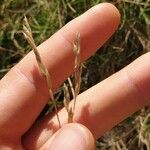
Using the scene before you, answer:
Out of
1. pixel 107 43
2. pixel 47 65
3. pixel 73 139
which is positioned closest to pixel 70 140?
pixel 73 139

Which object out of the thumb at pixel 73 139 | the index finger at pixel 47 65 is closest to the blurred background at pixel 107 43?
the index finger at pixel 47 65

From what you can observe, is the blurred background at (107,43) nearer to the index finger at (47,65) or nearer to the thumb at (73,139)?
the index finger at (47,65)

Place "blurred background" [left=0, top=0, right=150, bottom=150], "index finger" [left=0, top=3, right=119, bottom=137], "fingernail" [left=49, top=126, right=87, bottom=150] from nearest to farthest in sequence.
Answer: "fingernail" [left=49, top=126, right=87, bottom=150], "index finger" [left=0, top=3, right=119, bottom=137], "blurred background" [left=0, top=0, right=150, bottom=150]

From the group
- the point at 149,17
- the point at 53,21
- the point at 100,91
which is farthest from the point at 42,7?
the point at 100,91

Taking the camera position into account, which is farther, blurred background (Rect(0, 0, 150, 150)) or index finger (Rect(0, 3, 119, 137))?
blurred background (Rect(0, 0, 150, 150))

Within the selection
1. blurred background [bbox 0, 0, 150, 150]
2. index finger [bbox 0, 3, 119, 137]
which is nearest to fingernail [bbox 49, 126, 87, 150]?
index finger [bbox 0, 3, 119, 137]

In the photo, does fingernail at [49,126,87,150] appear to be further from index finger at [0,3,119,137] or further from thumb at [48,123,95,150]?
index finger at [0,3,119,137]

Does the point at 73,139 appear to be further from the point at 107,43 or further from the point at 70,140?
the point at 107,43
